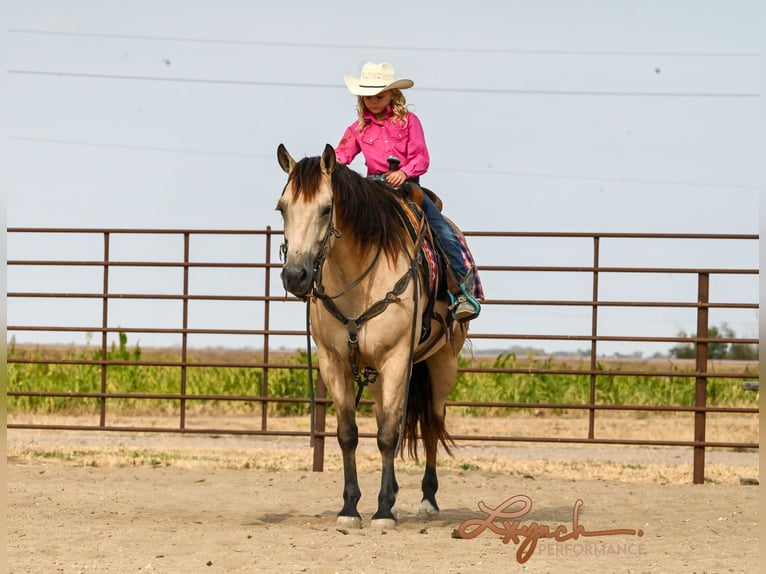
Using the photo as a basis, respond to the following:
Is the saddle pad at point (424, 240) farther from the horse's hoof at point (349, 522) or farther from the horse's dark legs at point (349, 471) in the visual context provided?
the horse's hoof at point (349, 522)

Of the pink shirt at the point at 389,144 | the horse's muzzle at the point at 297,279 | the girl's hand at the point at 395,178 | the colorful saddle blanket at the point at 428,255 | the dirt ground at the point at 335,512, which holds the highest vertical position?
the pink shirt at the point at 389,144

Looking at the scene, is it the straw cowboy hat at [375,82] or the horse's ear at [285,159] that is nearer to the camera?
the horse's ear at [285,159]

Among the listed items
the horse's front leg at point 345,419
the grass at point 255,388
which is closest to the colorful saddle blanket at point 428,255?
the horse's front leg at point 345,419

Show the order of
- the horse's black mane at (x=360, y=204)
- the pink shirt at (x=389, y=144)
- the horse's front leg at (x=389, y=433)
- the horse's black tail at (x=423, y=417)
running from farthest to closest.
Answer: the horse's black tail at (x=423, y=417) < the pink shirt at (x=389, y=144) < the horse's front leg at (x=389, y=433) < the horse's black mane at (x=360, y=204)

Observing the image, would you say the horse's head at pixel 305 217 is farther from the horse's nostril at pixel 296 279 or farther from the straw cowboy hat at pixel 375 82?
the straw cowboy hat at pixel 375 82

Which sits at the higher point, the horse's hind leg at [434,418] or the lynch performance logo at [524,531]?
the horse's hind leg at [434,418]

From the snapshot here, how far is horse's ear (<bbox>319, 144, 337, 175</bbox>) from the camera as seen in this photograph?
5840 millimetres

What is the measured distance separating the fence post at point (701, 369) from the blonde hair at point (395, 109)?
3.64 meters

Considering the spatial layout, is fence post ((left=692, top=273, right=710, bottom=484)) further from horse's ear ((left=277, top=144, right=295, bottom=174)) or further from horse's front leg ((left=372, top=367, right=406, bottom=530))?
horse's ear ((left=277, top=144, right=295, bottom=174))

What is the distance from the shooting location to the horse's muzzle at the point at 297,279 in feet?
18.0

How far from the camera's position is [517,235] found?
9227 millimetres

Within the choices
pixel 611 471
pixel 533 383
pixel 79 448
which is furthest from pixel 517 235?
pixel 533 383

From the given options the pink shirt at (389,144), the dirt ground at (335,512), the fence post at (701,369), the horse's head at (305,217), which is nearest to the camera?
the dirt ground at (335,512)

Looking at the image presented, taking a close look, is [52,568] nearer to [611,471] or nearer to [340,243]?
[340,243]
